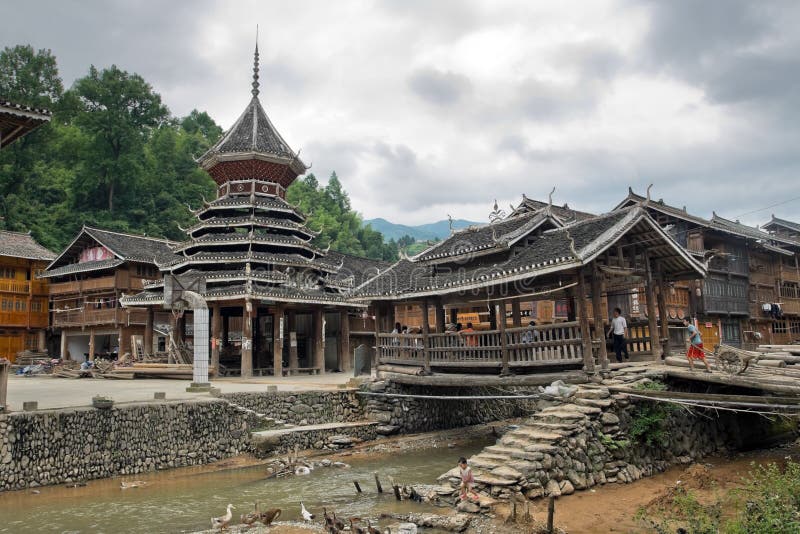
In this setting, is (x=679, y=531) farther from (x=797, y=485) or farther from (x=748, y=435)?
(x=748, y=435)

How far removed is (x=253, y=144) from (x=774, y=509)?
1108 inches

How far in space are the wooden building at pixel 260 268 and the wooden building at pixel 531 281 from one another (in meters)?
7.98

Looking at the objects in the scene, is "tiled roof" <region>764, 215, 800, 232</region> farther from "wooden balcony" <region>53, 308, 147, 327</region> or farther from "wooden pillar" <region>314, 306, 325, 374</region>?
"wooden balcony" <region>53, 308, 147, 327</region>

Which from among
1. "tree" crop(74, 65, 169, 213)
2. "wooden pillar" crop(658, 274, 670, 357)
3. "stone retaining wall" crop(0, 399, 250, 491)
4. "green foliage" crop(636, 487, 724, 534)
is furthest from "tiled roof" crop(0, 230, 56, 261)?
"green foliage" crop(636, 487, 724, 534)

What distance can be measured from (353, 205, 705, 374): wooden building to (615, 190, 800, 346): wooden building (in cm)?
1558

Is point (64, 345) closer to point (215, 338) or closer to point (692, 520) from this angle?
point (215, 338)

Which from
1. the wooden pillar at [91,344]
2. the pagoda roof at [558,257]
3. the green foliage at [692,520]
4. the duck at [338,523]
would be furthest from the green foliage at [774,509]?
the wooden pillar at [91,344]

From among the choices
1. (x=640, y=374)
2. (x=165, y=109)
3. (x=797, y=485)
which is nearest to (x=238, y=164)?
(x=640, y=374)

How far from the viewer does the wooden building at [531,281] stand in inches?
573

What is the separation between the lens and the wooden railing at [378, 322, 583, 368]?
1460cm

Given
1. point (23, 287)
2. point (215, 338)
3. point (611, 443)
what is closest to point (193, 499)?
point (611, 443)

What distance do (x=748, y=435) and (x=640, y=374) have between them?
4815mm

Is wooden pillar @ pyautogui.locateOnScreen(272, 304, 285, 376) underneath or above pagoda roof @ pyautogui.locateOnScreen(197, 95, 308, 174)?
underneath

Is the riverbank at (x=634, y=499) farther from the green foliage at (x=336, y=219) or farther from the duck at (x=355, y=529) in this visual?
the green foliage at (x=336, y=219)
